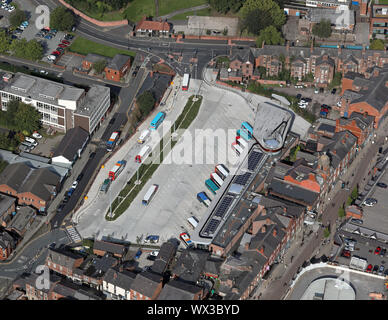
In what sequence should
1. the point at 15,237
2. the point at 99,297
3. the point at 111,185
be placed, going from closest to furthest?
the point at 99,297
the point at 15,237
the point at 111,185

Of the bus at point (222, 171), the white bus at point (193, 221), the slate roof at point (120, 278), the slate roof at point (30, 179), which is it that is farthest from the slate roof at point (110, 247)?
the bus at point (222, 171)

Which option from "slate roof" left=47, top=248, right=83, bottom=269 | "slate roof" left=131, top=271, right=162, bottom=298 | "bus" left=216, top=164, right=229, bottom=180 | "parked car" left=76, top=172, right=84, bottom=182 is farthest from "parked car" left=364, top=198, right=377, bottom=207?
"parked car" left=76, top=172, right=84, bottom=182

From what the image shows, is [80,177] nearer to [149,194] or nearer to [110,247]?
[149,194]

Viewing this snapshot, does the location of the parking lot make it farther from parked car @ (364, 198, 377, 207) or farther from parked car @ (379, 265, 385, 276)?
parked car @ (379, 265, 385, 276)

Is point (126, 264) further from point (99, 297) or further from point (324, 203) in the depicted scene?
point (324, 203)

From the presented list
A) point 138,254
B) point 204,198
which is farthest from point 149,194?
point 138,254

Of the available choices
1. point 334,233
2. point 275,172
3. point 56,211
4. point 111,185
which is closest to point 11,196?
point 56,211
